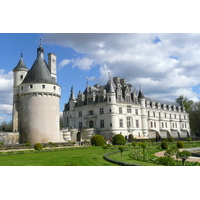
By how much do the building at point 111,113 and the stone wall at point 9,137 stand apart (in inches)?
375

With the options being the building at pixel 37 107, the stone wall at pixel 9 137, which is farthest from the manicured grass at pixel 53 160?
the building at pixel 37 107

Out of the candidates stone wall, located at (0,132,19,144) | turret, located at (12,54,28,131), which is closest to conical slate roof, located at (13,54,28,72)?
turret, located at (12,54,28,131)

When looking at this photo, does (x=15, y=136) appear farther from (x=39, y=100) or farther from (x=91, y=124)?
(x=91, y=124)

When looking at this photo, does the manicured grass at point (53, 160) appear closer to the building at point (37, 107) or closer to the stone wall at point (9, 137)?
the stone wall at point (9, 137)

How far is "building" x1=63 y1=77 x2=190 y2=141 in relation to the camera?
42.5m

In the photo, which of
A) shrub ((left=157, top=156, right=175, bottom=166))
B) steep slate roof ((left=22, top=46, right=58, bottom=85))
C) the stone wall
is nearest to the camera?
shrub ((left=157, top=156, right=175, bottom=166))

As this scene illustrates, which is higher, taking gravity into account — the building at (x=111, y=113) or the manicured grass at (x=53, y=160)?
the building at (x=111, y=113)

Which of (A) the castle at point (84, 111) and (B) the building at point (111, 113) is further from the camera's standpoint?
(B) the building at point (111, 113)

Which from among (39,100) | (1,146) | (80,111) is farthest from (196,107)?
(1,146)

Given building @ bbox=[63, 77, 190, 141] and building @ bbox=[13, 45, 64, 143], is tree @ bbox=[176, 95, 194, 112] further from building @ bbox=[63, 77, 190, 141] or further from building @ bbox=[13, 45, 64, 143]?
building @ bbox=[13, 45, 64, 143]

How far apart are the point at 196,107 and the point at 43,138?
59.3 m

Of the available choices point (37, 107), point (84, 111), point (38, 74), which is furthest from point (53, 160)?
point (84, 111)

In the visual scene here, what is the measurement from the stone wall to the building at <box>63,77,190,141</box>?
31.3ft

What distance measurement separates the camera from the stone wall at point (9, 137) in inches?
1116
